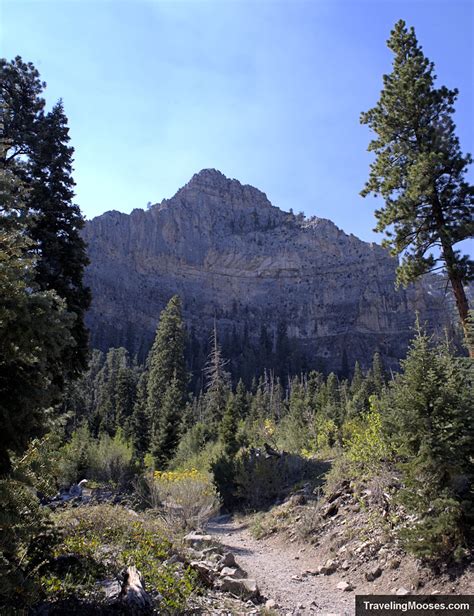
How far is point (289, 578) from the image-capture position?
307 inches

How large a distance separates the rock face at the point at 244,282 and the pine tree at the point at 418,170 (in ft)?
298

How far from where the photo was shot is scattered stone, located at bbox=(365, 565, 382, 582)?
22.2 ft

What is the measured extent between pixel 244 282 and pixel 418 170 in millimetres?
114138

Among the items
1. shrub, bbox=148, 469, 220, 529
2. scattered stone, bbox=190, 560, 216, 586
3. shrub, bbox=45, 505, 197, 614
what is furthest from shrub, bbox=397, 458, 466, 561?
shrub, bbox=148, 469, 220, 529

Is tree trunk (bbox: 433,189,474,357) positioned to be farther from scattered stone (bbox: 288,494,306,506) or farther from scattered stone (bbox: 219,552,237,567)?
scattered stone (bbox: 288,494,306,506)

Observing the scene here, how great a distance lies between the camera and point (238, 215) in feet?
438

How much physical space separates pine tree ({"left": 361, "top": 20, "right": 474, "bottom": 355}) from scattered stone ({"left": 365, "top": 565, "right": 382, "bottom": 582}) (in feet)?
16.2

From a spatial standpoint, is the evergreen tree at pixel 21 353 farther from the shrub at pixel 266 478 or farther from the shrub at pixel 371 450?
the shrub at pixel 266 478

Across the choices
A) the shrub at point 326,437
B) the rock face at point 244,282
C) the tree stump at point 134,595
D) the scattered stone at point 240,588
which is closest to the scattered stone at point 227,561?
the scattered stone at point 240,588

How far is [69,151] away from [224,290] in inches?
4331

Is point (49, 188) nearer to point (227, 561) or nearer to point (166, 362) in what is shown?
point (227, 561)

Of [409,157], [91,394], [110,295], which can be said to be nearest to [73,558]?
[409,157]

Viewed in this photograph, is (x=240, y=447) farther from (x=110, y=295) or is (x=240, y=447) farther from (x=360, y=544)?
(x=110, y=295)

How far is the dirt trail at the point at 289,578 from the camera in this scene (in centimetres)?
629
